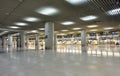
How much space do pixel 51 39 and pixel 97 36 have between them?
22.1 m

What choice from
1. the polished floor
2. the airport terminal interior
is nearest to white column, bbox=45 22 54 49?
the airport terminal interior

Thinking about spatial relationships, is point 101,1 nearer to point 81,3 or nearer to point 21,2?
point 81,3

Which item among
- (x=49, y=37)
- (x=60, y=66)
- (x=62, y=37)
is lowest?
(x=60, y=66)

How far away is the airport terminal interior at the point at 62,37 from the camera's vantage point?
496cm

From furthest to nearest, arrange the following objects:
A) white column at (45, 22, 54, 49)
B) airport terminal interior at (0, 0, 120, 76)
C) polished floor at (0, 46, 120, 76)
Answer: white column at (45, 22, 54, 49) < airport terminal interior at (0, 0, 120, 76) < polished floor at (0, 46, 120, 76)

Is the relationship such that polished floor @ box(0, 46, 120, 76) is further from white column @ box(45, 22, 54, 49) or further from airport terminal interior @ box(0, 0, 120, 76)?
white column @ box(45, 22, 54, 49)

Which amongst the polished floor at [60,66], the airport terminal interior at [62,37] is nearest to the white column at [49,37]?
the airport terminal interior at [62,37]

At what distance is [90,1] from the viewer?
9.23m

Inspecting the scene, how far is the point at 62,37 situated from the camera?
146ft

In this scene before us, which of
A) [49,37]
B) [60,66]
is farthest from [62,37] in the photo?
[60,66]

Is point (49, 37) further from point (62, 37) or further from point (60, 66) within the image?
point (62, 37)

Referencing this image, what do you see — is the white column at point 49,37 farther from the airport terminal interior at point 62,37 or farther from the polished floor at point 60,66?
the polished floor at point 60,66

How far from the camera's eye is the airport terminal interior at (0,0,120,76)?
4.96m

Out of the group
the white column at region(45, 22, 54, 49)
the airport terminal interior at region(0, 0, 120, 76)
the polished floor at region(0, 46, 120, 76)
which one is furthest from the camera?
the white column at region(45, 22, 54, 49)
